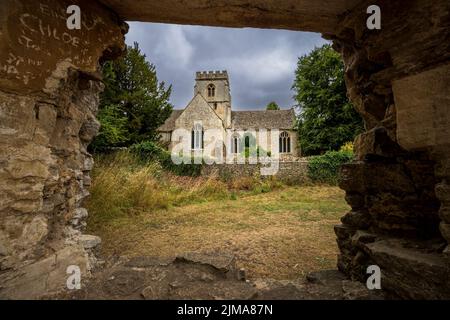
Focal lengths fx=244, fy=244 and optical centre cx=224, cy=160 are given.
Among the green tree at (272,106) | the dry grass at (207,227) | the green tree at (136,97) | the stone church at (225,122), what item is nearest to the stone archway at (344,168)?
the dry grass at (207,227)

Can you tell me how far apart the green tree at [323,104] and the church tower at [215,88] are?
14.2 meters

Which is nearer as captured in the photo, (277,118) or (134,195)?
(134,195)

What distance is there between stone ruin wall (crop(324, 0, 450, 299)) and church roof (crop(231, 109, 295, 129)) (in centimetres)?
2899

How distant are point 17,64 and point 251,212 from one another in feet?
19.5

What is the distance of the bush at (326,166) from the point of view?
13.5 m

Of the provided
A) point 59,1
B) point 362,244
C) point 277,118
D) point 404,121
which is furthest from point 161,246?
point 277,118

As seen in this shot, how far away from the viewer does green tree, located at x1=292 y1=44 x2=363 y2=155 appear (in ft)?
59.5

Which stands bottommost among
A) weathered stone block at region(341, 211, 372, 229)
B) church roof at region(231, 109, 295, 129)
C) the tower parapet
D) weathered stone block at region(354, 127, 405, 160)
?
weathered stone block at region(341, 211, 372, 229)

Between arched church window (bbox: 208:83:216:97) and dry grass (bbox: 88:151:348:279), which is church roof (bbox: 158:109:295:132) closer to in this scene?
arched church window (bbox: 208:83:216:97)

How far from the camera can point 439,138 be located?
1511 millimetres

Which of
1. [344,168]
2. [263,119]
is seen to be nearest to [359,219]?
[344,168]

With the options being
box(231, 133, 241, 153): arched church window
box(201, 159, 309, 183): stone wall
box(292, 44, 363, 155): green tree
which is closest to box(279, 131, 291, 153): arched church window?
box(231, 133, 241, 153): arched church window
